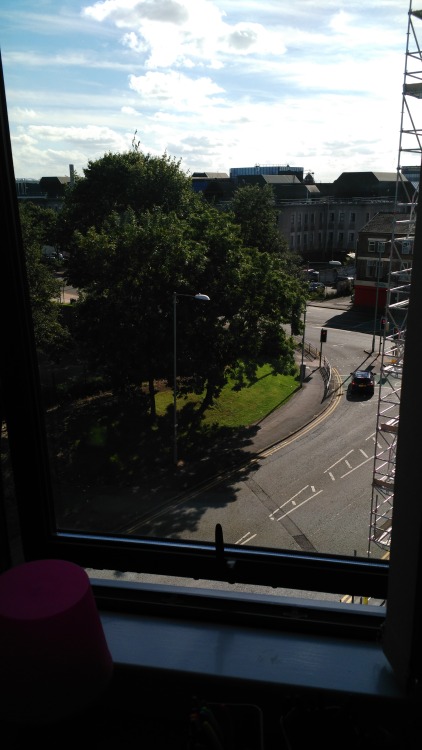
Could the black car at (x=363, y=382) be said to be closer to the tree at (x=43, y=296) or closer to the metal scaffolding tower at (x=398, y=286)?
the metal scaffolding tower at (x=398, y=286)

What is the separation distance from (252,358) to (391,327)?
4216 mm

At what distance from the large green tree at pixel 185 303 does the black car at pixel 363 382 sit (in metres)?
2.29

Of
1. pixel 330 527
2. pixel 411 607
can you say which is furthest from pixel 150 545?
pixel 330 527

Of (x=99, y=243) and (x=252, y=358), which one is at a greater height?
(x=99, y=243)

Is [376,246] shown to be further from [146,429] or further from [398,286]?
[146,429]

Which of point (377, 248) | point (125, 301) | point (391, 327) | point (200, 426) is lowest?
point (200, 426)

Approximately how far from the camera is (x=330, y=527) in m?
3.57

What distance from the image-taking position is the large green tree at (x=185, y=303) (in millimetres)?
6234

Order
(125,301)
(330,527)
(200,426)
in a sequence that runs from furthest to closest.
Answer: (125,301)
(200,426)
(330,527)

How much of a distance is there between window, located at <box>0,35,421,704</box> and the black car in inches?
96.5

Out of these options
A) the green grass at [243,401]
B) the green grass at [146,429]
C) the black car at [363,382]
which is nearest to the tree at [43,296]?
the green grass at [146,429]

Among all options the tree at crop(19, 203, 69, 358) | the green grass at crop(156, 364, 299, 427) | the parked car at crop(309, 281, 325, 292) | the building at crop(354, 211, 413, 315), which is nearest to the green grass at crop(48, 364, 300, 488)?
the green grass at crop(156, 364, 299, 427)

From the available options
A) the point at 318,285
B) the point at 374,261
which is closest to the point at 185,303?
the point at 318,285

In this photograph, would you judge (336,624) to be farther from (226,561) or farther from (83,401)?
(83,401)
